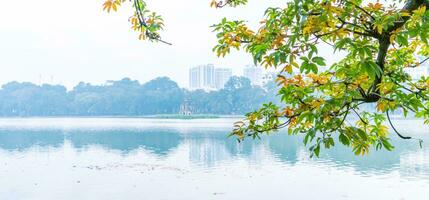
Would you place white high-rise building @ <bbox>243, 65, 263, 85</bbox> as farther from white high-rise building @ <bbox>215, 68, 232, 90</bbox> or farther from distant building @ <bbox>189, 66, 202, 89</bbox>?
distant building @ <bbox>189, 66, 202, 89</bbox>

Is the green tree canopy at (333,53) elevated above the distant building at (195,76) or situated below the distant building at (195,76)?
below

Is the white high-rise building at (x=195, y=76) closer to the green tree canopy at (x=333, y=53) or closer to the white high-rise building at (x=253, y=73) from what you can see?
the white high-rise building at (x=253, y=73)

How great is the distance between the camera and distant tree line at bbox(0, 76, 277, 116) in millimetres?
86438

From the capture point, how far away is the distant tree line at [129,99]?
86.4 meters

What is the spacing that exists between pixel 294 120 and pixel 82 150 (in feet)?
76.2

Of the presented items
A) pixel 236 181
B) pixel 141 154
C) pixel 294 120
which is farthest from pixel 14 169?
pixel 294 120

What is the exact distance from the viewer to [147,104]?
9019 centimetres

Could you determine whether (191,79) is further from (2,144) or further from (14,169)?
(14,169)

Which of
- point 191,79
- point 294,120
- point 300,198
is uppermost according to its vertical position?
point 191,79

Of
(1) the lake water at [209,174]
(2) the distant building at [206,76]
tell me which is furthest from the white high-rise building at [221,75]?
(1) the lake water at [209,174]

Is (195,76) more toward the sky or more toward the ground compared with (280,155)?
more toward the sky

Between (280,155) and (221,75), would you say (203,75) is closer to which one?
(221,75)

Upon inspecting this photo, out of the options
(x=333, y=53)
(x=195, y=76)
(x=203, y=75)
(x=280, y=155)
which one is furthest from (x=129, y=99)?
(x=333, y=53)

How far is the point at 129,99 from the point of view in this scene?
301 feet
